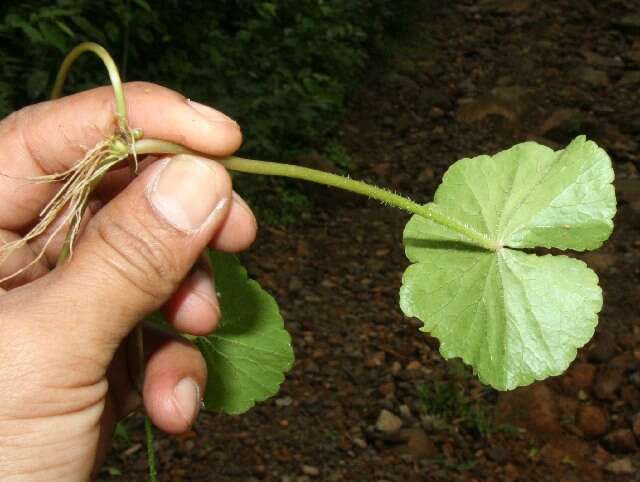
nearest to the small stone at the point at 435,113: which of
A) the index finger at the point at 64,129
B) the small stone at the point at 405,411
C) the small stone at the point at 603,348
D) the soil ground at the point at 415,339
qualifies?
the soil ground at the point at 415,339

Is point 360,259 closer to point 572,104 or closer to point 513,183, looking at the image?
point 572,104

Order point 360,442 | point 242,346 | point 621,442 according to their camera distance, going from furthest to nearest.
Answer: point 360,442 < point 621,442 < point 242,346

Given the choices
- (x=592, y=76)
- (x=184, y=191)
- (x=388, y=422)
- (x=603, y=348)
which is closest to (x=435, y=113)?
(x=592, y=76)

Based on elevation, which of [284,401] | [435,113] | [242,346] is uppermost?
[242,346]

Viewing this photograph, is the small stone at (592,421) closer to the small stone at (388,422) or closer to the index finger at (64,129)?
the small stone at (388,422)

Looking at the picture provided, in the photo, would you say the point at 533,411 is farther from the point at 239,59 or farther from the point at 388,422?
the point at 239,59

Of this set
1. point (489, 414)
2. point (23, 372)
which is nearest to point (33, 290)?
point (23, 372)
